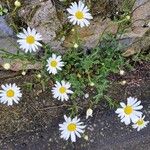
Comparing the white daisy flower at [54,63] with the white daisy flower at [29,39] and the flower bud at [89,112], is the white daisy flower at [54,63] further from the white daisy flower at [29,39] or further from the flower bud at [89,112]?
the flower bud at [89,112]

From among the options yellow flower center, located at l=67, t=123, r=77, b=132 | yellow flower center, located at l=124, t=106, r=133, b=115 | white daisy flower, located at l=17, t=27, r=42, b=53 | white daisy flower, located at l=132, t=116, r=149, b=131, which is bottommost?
white daisy flower, located at l=132, t=116, r=149, b=131

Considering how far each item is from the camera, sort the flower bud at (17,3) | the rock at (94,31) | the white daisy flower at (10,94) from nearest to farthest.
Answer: the flower bud at (17,3) < the white daisy flower at (10,94) < the rock at (94,31)

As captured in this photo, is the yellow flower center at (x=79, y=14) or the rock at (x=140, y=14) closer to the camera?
the yellow flower center at (x=79, y=14)

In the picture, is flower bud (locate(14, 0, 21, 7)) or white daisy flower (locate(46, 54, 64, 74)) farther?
white daisy flower (locate(46, 54, 64, 74))

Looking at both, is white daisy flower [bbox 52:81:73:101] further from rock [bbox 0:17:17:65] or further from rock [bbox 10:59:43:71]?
rock [bbox 0:17:17:65]

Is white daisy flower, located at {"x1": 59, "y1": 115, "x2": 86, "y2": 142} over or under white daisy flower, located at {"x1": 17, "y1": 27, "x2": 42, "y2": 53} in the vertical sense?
under

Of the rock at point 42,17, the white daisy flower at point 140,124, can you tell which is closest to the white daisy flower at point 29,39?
the rock at point 42,17

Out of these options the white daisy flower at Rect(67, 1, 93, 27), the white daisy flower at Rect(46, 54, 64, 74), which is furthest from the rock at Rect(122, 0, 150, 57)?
the white daisy flower at Rect(46, 54, 64, 74)
